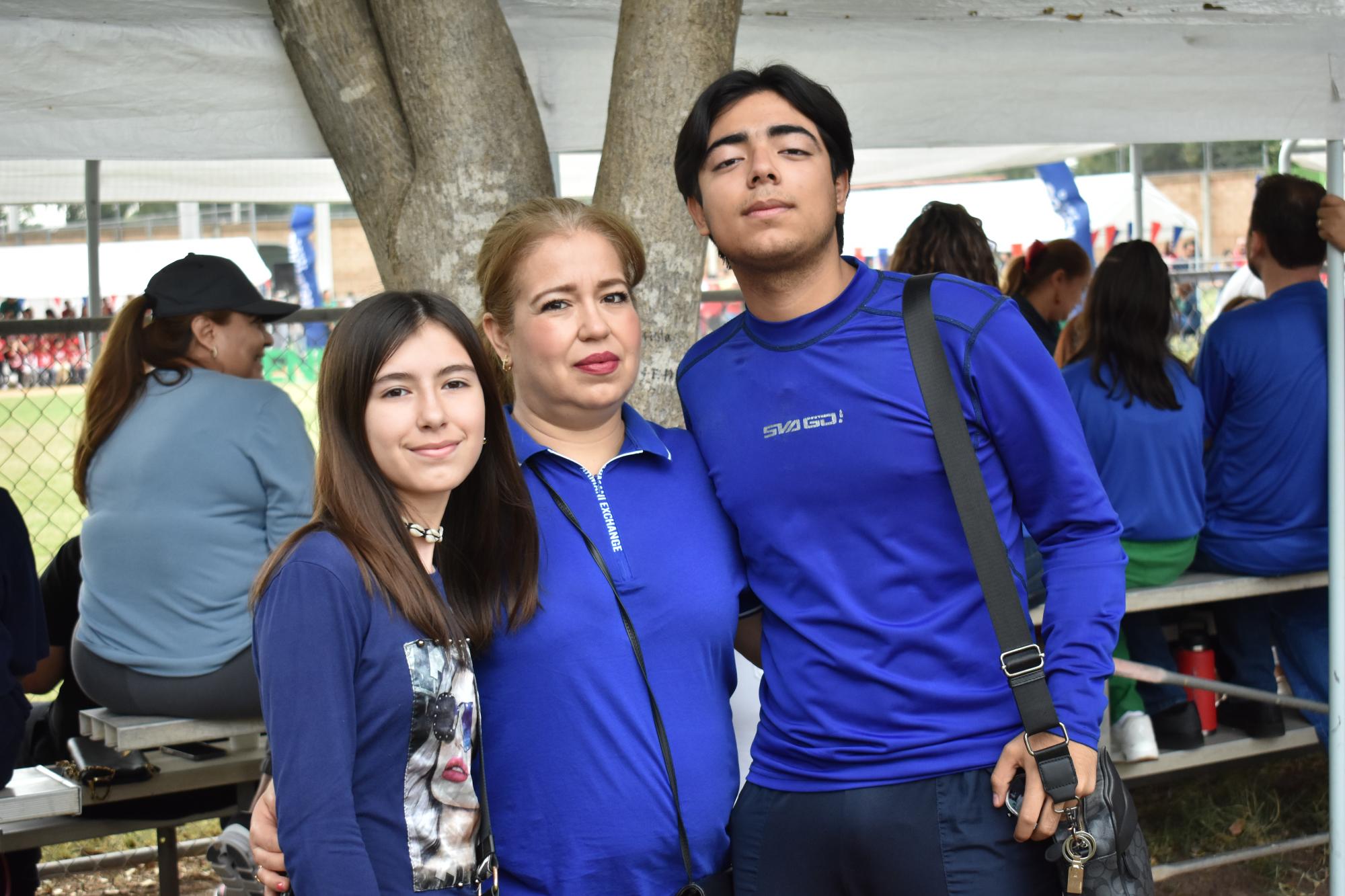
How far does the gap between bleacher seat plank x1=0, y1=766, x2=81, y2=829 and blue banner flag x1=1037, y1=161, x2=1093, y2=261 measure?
22.7 feet

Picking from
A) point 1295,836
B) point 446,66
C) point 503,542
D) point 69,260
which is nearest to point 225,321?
point 446,66

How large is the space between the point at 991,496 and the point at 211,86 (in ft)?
7.13

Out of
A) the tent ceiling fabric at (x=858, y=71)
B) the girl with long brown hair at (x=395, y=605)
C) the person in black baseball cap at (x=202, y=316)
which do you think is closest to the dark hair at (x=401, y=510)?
the girl with long brown hair at (x=395, y=605)

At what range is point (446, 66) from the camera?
9.14ft

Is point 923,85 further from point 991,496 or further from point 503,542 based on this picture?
point 503,542

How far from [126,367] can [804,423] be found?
105 inches

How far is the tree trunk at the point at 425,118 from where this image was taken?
2793mm

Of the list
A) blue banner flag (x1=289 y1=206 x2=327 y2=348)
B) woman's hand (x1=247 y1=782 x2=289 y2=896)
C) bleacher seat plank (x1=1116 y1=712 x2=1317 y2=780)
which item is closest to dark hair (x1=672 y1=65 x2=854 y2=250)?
woman's hand (x1=247 y1=782 x2=289 y2=896)

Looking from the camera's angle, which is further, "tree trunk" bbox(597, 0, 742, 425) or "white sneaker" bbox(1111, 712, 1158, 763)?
"white sneaker" bbox(1111, 712, 1158, 763)

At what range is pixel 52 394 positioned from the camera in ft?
23.6

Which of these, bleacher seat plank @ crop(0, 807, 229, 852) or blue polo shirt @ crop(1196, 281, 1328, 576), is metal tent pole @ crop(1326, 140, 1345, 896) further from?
bleacher seat plank @ crop(0, 807, 229, 852)

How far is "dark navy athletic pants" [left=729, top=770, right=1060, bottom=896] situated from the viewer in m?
1.82

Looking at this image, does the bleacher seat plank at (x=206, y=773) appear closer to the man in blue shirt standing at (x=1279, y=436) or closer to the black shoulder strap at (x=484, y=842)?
the black shoulder strap at (x=484, y=842)

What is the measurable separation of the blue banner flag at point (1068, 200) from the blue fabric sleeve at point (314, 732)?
748 cm
